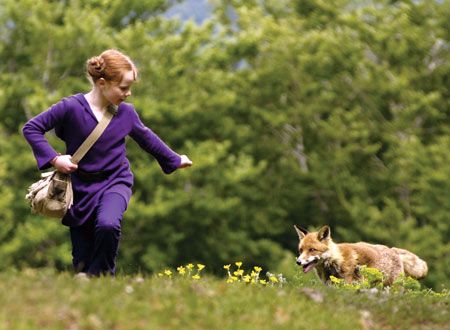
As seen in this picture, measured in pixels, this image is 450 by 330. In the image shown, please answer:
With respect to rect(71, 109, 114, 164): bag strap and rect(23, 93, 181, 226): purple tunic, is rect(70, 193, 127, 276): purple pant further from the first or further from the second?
rect(71, 109, 114, 164): bag strap

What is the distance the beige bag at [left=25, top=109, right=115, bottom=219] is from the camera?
7418mm

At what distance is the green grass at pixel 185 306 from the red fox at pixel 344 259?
10.5 feet

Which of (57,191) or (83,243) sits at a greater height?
(57,191)

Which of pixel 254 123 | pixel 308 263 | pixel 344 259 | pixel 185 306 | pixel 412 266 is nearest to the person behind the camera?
pixel 185 306

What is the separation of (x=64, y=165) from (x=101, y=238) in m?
0.58

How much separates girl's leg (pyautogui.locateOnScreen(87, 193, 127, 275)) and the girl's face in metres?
0.69

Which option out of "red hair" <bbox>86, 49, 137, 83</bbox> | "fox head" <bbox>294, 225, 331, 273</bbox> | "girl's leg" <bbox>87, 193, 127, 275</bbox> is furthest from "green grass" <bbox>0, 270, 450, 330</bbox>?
"fox head" <bbox>294, 225, 331, 273</bbox>

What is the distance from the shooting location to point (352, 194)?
36438mm

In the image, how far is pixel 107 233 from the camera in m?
7.40

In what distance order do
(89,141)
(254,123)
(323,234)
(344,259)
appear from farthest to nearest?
1. (254,123)
2. (323,234)
3. (344,259)
4. (89,141)

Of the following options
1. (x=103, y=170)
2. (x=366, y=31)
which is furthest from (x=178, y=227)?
(x=103, y=170)

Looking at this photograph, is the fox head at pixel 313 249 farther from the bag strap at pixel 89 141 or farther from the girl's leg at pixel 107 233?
the bag strap at pixel 89 141

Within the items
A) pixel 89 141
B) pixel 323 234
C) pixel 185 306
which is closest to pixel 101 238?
pixel 89 141

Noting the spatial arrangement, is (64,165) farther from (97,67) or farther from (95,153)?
(97,67)
